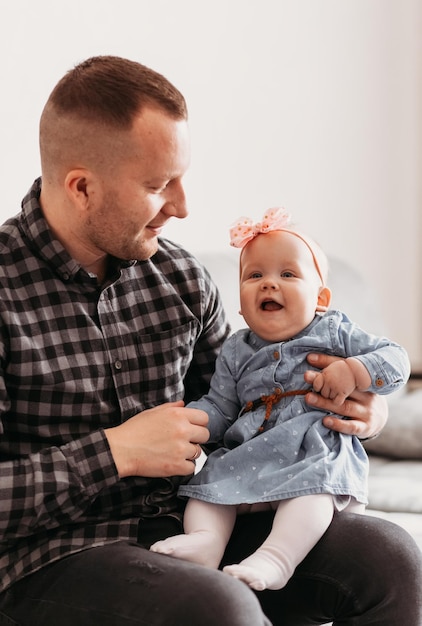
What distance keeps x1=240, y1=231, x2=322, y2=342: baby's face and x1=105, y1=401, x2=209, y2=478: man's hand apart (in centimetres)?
22

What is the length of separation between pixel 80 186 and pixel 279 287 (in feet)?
1.27

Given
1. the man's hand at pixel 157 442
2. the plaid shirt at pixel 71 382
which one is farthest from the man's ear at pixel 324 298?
the man's hand at pixel 157 442

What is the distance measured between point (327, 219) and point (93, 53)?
4.81 ft

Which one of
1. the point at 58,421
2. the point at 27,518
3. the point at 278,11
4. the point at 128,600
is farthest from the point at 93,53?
the point at 128,600

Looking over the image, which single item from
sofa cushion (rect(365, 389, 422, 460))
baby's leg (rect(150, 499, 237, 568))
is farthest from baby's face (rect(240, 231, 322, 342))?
sofa cushion (rect(365, 389, 422, 460))

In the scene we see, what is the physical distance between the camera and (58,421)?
1.61 meters

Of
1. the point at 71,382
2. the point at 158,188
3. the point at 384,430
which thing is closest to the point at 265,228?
the point at 158,188

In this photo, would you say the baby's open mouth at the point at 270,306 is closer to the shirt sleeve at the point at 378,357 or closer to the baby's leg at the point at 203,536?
the shirt sleeve at the point at 378,357

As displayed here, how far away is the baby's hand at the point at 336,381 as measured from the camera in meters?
1.63

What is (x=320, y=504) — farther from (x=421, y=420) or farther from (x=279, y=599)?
(x=421, y=420)

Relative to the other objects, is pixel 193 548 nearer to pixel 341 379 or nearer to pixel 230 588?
pixel 230 588

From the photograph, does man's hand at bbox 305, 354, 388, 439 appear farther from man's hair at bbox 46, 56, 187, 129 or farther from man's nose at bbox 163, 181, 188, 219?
man's hair at bbox 46, 56, 187, 129

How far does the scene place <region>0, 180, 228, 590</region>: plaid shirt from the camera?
5.00 feet

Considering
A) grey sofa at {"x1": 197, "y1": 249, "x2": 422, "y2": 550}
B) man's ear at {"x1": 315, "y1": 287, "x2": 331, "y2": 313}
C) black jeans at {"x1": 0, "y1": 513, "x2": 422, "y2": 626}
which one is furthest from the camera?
grey sofa at {"x1": 197, "y1": 249, "x2": 422, "y2": 550}
